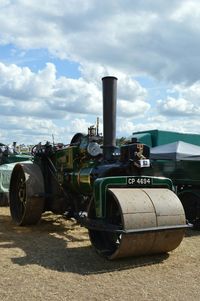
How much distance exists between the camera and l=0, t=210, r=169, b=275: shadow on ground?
218 inches

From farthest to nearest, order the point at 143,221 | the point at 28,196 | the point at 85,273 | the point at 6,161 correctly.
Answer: the point at 6,161, the point at 28,196, the point at 143,221, the point at 85,273

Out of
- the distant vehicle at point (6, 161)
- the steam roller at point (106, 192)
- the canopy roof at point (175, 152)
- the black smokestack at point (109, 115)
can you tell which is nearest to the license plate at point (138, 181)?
the steam roller at point (106, 192)

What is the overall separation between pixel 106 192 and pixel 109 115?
1.84 m

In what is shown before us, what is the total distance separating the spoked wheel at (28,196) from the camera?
330 inches

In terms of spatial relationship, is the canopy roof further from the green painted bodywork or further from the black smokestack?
the green painted bodywork

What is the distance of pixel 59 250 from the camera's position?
6.51 metres

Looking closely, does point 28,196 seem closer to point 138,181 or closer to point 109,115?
point 109,115

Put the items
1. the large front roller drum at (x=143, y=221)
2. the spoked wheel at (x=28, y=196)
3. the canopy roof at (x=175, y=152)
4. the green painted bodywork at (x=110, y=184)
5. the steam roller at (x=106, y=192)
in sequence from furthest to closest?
the canopy roof at (x=175, y=152) → the spoked wheel at (x=28, y=196) → the green painted bodywork at (x=110, y=184) → the steam roller at (x=106, y=192) → the large front roller drum at (x=143, y=221)

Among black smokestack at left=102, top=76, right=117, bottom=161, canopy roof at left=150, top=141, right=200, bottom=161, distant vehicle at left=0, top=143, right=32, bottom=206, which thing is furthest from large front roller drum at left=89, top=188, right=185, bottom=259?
distant vehicle at left=0, top=143, right=32, bottom=206

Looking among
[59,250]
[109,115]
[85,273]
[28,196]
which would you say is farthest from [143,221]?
[28,196]

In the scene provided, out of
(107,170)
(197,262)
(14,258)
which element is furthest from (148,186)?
(14,258)

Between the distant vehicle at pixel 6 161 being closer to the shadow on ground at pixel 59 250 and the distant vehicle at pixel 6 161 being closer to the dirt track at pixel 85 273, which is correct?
the shadow on ground at pixel 59 250

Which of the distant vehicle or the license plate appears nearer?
the license plate

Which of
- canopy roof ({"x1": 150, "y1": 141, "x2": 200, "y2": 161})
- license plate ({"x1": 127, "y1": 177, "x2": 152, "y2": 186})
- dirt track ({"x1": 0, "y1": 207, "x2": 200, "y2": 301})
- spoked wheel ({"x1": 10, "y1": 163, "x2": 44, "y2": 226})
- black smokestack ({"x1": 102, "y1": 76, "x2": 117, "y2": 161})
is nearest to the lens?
dirt track ({"x1": 0, "y1": 207, "x2": 200, "y2": 301})
